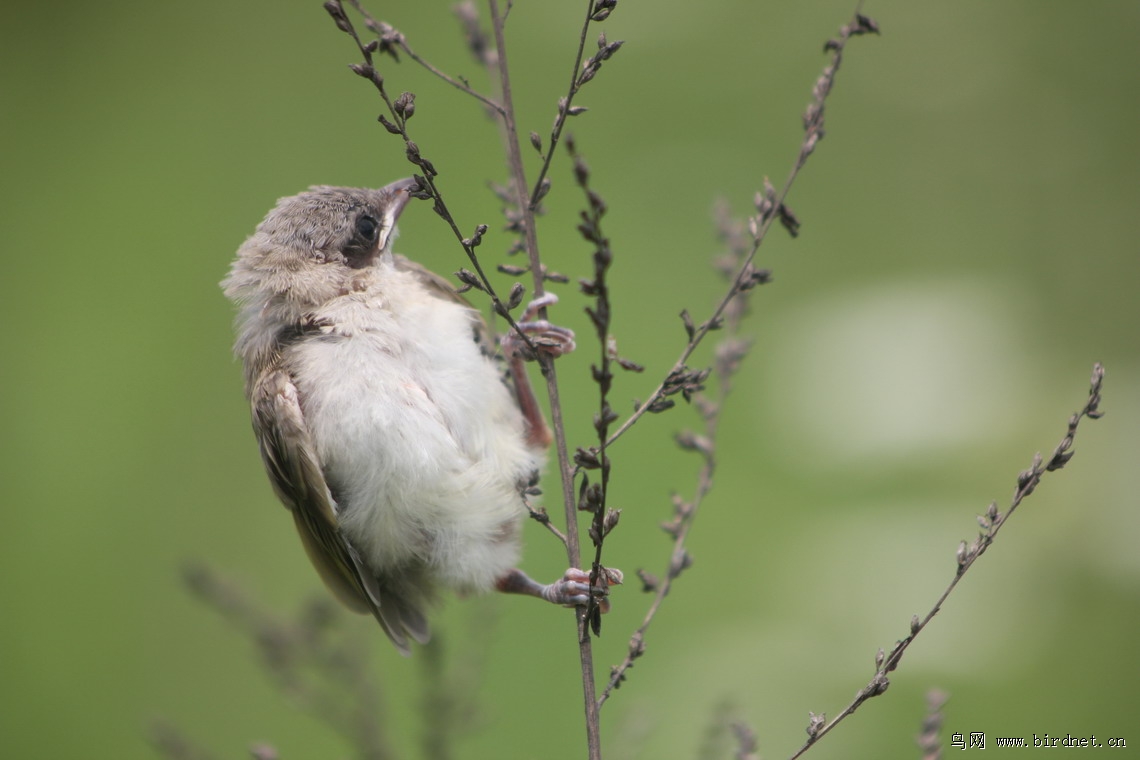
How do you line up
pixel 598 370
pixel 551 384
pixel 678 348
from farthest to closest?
1. pixel 678 348
2. pixel 551 384
3. pixel 598 370

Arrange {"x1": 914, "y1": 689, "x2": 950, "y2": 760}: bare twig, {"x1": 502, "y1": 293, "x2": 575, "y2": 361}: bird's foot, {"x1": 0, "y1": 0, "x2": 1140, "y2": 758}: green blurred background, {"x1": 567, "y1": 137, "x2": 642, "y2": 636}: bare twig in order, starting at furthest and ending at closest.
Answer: {"x1": 0, "y1": 0, "x2": 1140, "y2": 758}: green blurred background
{"x1": 502, "y1": 293, "x2": 575, "y2": 361}: bird's foot
{"x1": 914, "y1": 689, "x2": 950, "y2": 760}: bare twig
{"x1": 567, "y1": 137, "x2": 642, "y2": 636}: bare twig

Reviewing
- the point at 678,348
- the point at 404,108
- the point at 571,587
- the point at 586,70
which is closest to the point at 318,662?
the point at 571,587

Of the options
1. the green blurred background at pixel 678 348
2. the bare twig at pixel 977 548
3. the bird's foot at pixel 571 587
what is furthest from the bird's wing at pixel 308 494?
the bare twig at pixel 977 548

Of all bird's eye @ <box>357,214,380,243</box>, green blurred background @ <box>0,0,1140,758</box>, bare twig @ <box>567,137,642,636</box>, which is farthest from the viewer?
green blurred background @ <box>0,0,1140,758</box>

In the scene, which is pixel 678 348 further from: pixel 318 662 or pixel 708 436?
pixel 318 662

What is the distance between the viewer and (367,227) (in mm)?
1999

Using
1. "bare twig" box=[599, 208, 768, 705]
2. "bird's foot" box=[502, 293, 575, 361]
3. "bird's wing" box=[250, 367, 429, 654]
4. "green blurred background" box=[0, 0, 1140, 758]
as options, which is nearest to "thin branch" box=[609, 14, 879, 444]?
"bare twig" box=[599, 208, 768, 705]

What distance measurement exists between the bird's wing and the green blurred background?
0.51 meters

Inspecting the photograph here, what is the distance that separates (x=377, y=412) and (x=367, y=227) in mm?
421

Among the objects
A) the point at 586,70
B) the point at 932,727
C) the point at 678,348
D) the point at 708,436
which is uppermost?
the point at 586,70

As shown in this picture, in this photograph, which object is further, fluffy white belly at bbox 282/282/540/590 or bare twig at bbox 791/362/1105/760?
fluffy white belly at bbox 282/282/540/590

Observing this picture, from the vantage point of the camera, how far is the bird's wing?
1.81 metres

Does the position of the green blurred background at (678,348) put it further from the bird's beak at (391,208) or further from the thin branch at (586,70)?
the thin branch at (586,70)

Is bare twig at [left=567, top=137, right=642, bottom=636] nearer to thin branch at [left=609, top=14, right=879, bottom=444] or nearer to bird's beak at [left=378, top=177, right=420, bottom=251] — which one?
thin branch at [left=609, top=14, right=879, bottom=444]
